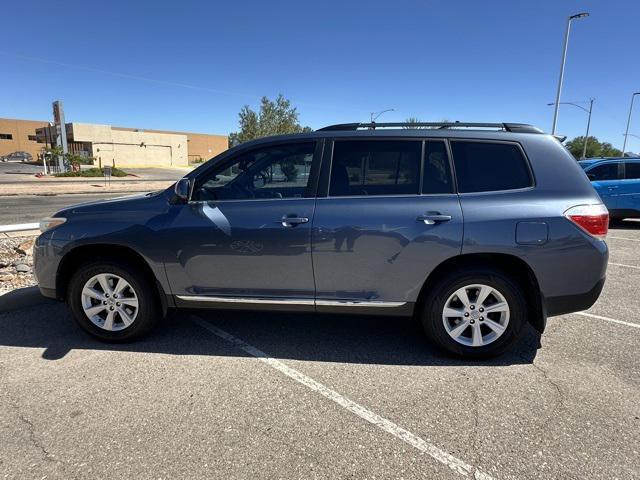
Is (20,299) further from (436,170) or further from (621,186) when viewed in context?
(621,186)

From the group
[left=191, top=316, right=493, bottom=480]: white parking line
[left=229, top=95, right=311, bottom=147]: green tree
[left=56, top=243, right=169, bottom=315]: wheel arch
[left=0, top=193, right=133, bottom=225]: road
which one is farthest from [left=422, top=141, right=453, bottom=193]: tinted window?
[left=229, top=95, right=311, bottom=147]: green tree

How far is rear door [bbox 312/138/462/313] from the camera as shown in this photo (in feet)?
10.6

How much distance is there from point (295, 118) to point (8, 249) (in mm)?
31829

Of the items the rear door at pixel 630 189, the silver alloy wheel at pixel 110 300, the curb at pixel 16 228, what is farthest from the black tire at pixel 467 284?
the rear door at pixel 630 189

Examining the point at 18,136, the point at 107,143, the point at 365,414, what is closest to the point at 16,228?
the point at 365,414

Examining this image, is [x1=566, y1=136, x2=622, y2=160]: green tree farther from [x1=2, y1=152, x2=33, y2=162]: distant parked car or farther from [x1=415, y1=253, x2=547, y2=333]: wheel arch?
[x1=2, y1=152, x2=33, y2=162]: distant parked car

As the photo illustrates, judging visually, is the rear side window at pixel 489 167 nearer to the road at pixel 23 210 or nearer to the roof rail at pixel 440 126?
the roof rail at pixel 440 126

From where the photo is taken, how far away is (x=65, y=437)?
2.48 m

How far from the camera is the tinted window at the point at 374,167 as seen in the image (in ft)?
11.2

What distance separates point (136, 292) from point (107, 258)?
0.39 metres

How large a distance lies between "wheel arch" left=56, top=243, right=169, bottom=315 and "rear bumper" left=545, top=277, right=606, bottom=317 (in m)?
3.20

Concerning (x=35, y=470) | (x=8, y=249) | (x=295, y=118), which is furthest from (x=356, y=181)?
(x=295, y=118)

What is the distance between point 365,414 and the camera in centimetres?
271

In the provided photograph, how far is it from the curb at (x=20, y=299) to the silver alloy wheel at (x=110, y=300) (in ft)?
4.02
